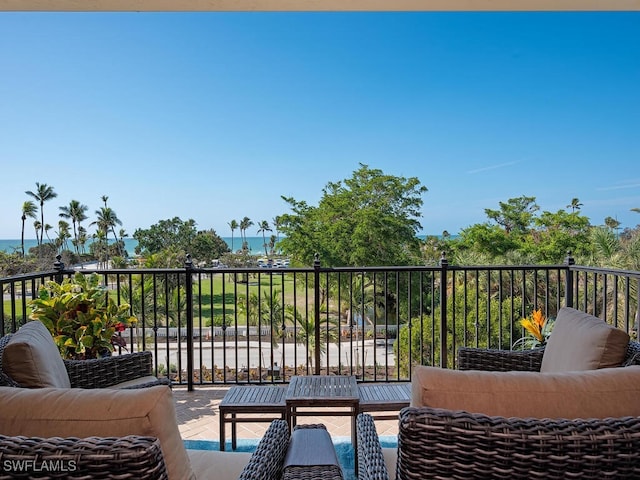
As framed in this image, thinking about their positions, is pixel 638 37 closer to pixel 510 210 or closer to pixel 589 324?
pixel 510 210

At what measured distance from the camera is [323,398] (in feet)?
7.16

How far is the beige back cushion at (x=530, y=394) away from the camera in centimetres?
91

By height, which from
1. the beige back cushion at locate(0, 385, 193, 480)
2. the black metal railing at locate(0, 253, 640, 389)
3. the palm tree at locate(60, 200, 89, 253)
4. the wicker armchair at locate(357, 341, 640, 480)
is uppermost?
the palm tree at locate(60, 200, 89, 253)

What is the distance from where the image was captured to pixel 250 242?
28.0 metres

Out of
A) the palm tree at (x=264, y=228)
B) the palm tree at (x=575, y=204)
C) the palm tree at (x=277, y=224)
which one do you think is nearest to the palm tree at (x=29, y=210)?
the palm tree at (x=264, y=228)

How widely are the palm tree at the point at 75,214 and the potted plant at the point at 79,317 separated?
79.6 ft

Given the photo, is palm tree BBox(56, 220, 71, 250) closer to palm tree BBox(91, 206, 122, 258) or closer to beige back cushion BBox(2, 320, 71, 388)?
palm tree BBox(91, 206, 122, 258)

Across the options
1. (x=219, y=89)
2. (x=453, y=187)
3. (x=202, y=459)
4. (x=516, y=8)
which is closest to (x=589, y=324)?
(x=202, y=459)

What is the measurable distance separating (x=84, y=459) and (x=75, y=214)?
2673 cm

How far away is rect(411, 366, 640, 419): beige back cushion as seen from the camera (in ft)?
2.98

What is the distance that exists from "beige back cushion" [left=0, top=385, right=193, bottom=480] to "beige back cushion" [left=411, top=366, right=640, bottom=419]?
534mm

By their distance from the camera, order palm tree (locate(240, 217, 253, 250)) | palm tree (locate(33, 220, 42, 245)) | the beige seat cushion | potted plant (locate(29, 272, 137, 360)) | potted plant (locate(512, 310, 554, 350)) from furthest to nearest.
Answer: palm tree (locate(240, 217, 253, 250)) → palm tree (locate(33, 220, 42, 245)) → potted plant (locate(512, 310, 554, 350)) → potted plant (locate(29, 272, 137, 360)) → the beige seat cushion

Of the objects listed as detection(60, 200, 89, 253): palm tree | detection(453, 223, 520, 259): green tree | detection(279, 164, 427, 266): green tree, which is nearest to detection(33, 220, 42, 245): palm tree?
detection(60, 200, 89, 253): palm tree

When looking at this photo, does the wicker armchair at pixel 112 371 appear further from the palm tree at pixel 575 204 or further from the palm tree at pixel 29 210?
the palm tree at pixel 575 204
